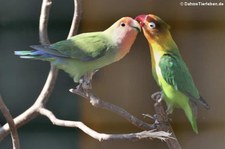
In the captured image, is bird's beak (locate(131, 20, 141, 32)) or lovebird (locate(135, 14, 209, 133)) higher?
bird's beak (locate(131, 20, 141, 32))

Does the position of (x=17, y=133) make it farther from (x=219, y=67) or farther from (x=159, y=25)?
(x=219, y=67)

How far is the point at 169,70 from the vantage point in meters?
3.04

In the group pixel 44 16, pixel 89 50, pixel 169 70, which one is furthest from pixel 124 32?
pixel 44 16

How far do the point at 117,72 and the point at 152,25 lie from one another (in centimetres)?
32

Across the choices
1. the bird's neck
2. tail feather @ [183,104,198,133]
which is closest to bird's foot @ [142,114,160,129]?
tail feather @ [183,104,198,133]

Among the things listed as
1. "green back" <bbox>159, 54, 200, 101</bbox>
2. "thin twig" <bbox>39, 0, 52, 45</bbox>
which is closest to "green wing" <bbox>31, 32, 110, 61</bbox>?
"thin twig" <bbox>39, 0, 52, 45</bbox>

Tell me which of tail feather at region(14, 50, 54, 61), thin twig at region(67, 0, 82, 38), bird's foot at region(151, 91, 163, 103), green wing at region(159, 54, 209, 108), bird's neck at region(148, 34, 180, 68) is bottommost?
bird's foot at region(151, 91, 163, 103)

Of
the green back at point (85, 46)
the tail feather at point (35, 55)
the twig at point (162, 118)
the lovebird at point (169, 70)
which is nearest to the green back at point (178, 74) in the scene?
the lovebird at point (169, 70)

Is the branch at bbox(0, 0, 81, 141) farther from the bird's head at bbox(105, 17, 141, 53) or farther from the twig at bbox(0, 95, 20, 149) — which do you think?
the bird's head at bbox(105, 17, 141, 53)

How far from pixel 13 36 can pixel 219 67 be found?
1.17 metres

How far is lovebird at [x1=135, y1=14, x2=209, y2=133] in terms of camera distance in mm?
3045

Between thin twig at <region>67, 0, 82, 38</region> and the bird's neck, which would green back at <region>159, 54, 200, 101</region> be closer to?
the bird's neck

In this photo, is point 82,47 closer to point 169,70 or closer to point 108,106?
point 108,106

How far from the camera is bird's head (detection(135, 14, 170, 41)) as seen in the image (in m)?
3.07
